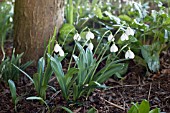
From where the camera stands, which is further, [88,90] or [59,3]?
[59,3]

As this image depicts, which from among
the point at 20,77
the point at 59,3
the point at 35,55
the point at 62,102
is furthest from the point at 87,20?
the point at 62,102

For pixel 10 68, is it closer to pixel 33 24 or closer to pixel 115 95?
pixel 33 24

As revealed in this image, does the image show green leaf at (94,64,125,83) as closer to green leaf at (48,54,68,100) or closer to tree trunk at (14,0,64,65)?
green leaf at (48,54,68,100)

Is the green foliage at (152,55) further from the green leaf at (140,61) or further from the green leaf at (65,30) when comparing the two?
the green leaf at (65,30)

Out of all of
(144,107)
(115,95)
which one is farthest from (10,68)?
(144,107)

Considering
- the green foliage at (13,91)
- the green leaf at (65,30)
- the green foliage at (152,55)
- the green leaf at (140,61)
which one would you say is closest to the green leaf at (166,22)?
the green foliage at (152,55)

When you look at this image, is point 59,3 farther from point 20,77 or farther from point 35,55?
point 20,77
